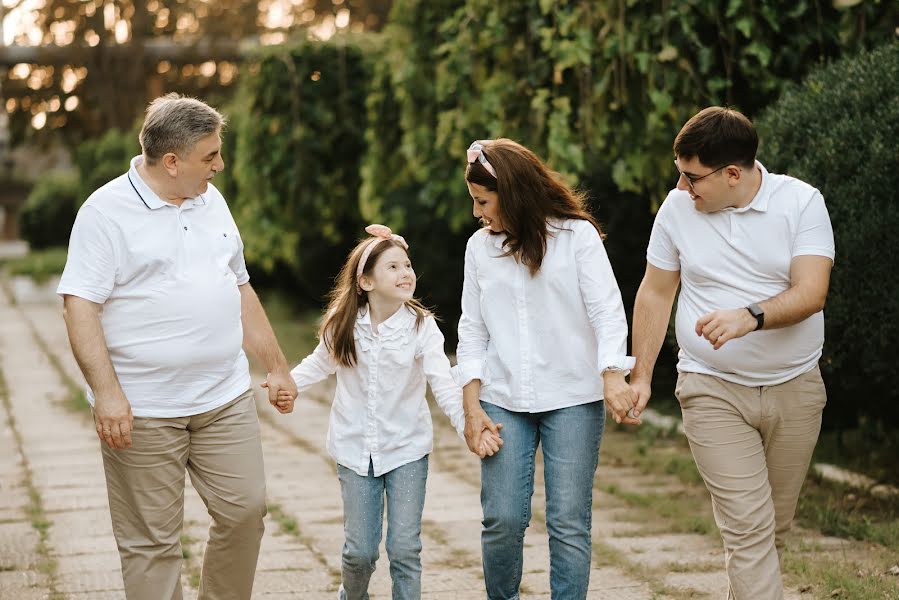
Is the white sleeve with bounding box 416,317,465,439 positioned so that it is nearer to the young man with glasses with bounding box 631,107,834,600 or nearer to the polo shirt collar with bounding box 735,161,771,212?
the young man with glasses with bounding box 631,107,834,600

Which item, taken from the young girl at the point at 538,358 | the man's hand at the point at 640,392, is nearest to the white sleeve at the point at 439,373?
the young girl at the point at 538,358

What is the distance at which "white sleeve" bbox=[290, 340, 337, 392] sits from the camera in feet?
12.7

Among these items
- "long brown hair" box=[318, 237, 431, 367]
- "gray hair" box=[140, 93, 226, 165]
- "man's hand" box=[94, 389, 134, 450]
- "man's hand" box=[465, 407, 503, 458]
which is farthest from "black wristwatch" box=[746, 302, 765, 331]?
"man's hand" box=[94, 389, 134, 450]

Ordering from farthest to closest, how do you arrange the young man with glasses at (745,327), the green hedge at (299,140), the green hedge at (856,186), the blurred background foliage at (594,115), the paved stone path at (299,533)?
the green hedge at (299,140), the blurred background foliage at (594,115), the green hedge at (856,186), the paved stone path at (299,533), the young man with glasses at (745,327)

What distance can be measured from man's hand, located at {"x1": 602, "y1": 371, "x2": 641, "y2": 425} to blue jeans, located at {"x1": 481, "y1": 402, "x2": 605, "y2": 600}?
0.49 feet

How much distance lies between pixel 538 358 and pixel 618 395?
28 cm

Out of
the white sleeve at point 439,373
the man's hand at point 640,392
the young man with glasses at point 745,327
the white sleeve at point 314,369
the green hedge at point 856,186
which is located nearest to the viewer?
the young man with glasses at point 745,327

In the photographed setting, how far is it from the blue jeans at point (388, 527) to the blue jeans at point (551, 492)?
0.22 metres

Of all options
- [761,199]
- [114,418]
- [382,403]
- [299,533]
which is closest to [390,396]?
[382,403]

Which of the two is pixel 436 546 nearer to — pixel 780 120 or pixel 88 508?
pixel 88 508

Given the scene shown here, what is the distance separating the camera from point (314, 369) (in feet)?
12.8

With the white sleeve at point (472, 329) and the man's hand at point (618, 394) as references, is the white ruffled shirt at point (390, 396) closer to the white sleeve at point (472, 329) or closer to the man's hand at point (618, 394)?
the white sleeve at point (472, 329)

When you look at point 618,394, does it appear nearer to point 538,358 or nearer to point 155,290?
point 538,358

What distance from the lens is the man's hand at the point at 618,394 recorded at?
3412 millimetres
